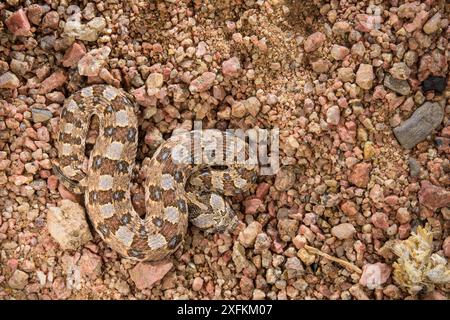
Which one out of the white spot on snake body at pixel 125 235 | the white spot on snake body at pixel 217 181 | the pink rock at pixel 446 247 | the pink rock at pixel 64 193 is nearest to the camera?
the pink rock at pixel 446 247

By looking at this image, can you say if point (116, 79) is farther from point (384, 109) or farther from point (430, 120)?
point (430, 120)

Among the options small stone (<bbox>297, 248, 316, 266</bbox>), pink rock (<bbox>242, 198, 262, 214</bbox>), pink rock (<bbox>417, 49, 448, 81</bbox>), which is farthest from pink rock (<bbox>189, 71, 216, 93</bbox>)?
pink rock (<bbox>417, 49, 448, 81</bbox>)

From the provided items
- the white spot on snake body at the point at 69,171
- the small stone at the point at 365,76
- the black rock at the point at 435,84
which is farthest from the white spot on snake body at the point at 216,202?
the black rock at the point at 435,84

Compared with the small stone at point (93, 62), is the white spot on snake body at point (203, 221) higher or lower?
lower

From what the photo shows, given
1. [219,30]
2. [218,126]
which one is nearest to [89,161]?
[218,126]

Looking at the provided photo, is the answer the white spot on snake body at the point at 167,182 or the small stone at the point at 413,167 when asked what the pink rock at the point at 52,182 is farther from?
the small stone at the point at 413,167

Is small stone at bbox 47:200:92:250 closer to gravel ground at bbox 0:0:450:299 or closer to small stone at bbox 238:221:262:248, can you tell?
gravel ground at bbox 0:0:450:299
